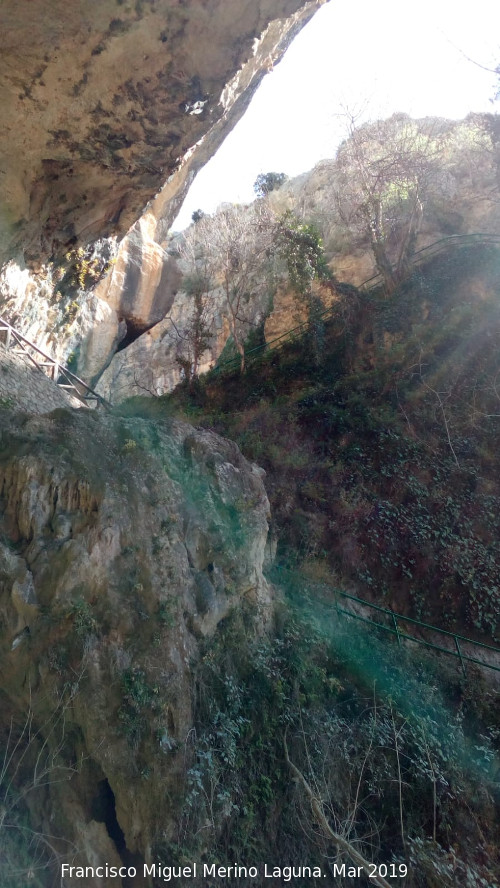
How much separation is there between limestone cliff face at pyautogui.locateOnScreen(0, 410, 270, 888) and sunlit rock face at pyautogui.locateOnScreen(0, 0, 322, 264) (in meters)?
4.14

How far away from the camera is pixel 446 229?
21453 mm

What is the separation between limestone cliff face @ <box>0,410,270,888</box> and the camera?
5.72m

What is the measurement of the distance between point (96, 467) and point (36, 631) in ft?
7.55

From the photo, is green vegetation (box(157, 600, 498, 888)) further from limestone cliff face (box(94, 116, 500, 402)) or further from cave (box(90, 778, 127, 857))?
limestone cliff face (box(94, 116, 500, 402))

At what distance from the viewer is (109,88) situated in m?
7.66

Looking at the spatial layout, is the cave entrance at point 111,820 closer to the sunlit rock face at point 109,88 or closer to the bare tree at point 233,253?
the sunlit rock face at point 109,88

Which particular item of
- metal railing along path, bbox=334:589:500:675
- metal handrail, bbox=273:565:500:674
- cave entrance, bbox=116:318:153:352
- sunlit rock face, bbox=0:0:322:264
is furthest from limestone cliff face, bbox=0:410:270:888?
cave entrance, bbox=116:318:153:352

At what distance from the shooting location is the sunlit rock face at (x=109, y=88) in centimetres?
659

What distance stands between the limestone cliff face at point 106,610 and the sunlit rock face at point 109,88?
414 cm

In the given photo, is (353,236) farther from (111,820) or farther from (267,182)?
(111,820)

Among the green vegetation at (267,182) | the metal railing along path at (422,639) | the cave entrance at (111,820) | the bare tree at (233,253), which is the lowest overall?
the cave entrance at (111,820)

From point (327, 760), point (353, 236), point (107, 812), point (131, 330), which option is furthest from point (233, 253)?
point (107, 812)

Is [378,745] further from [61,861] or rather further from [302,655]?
[61,861]

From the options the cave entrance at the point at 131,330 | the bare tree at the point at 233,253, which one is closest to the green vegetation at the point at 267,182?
the bare tree at the point at 233,253
